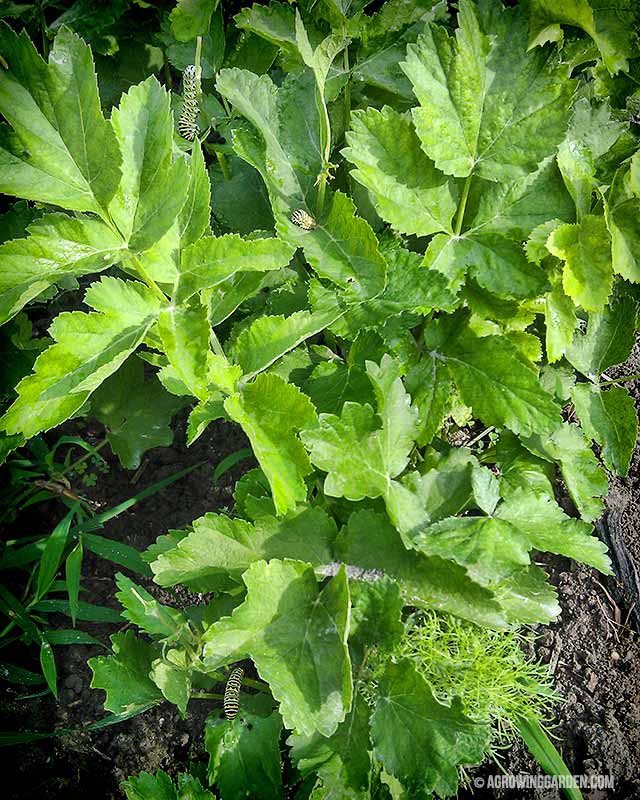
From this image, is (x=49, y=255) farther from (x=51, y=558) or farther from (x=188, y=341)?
(x=51, y=558)

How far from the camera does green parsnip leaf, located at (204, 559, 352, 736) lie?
3.37 ft

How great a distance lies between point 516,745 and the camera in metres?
1.49

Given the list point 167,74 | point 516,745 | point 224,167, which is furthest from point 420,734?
point 167,74

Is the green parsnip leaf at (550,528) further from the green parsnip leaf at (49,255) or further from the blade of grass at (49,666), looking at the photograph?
the blade of grass at (49,666)

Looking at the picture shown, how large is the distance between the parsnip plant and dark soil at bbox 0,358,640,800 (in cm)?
36

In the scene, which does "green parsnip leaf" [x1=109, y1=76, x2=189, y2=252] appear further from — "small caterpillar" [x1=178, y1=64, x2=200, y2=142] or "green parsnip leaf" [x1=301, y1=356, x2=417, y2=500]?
"green parsnip leaf" [x1=301, y1=356, x2=417, y2=500]

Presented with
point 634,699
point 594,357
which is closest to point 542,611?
point 594,357

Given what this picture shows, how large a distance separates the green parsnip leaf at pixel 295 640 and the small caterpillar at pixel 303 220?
533 millimetres

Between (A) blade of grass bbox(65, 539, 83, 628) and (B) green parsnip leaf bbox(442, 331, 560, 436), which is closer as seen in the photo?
(B) green parsnip leaf bbox(442, 331, 560, 436)

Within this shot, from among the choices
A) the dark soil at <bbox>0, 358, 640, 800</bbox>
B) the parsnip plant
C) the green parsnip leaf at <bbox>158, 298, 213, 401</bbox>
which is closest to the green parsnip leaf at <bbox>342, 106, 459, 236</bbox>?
the parsnip plant

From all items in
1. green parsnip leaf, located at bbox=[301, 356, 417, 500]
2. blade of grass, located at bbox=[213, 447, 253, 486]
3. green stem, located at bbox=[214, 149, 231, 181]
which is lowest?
blade of grass, located at bbox=[213, 447, 253, 486]

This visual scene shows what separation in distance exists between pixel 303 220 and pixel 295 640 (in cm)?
65

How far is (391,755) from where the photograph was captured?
1118 millimetres

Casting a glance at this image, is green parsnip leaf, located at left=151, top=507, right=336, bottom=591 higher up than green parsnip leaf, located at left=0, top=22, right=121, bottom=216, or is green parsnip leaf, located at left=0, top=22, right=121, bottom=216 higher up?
green parsnip leaf, located at left=0, top=22, right=121, bottom=216
